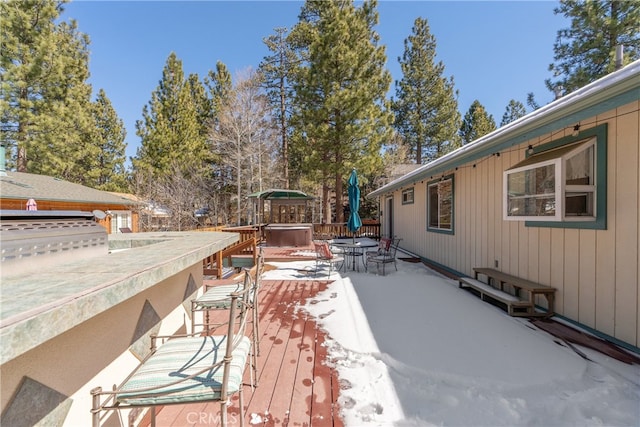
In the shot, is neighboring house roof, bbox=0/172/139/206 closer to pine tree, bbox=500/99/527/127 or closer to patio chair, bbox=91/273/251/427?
patio chair, bbox=91/273/251/427

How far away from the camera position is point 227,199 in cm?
2144

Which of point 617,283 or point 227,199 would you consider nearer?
point 617,283

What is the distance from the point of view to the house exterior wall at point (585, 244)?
2.60 metres

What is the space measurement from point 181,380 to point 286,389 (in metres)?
1.19

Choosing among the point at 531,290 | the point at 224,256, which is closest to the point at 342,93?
the point at 224,256

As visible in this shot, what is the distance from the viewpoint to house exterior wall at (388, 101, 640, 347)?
2.60 metres

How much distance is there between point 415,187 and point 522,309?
5.26 metres

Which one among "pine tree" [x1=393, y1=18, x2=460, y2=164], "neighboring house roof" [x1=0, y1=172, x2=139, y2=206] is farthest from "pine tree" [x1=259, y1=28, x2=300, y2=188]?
"neighboring house roof" [x1=0, y1=172, x2=139, y2=206]

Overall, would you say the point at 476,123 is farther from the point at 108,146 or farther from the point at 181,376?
the point at 108,146

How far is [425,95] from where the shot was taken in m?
21.5

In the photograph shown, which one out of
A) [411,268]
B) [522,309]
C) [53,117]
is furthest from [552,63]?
[53,117]

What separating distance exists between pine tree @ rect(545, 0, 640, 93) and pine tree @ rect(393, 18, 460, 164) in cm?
873

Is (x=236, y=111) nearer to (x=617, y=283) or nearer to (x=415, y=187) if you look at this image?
(x=415, y=187)

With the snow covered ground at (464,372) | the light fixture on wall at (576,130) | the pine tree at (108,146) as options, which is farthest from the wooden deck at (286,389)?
the pine tree at (108,146)
